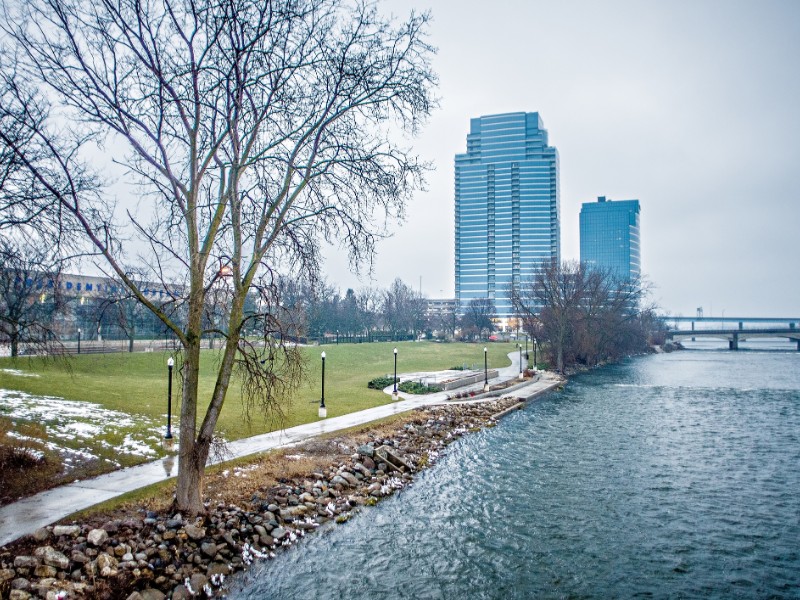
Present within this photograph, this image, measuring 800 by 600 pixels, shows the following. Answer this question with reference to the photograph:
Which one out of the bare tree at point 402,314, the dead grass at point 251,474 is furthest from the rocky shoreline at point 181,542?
the bare tree at point 402,314

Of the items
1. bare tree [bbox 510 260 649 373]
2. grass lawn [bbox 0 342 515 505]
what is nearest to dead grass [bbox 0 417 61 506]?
grass lawn [bbox 0 342 515 505]

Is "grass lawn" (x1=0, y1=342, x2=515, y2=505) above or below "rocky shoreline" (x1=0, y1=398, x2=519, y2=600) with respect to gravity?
above

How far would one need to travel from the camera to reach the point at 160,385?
103 feet

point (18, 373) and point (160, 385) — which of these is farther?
point (160, 385)

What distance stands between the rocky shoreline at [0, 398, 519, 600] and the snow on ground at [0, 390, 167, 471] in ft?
13.2

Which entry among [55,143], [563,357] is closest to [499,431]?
[55,143]

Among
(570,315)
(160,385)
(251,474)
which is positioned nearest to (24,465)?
(251,474)

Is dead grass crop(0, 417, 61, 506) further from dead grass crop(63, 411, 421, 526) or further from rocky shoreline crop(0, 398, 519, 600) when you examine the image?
rocky shoreline crop(0, 398, 519, 600)

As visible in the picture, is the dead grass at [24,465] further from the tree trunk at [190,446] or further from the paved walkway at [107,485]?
the tree trunk at [190,446]

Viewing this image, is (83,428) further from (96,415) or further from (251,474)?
(251,474)

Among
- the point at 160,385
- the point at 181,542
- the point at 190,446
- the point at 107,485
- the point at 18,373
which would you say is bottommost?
the point at 181,542

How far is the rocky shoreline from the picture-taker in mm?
8984

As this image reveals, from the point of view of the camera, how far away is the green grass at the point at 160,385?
71.5ft

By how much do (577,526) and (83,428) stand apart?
15043 millimetres
